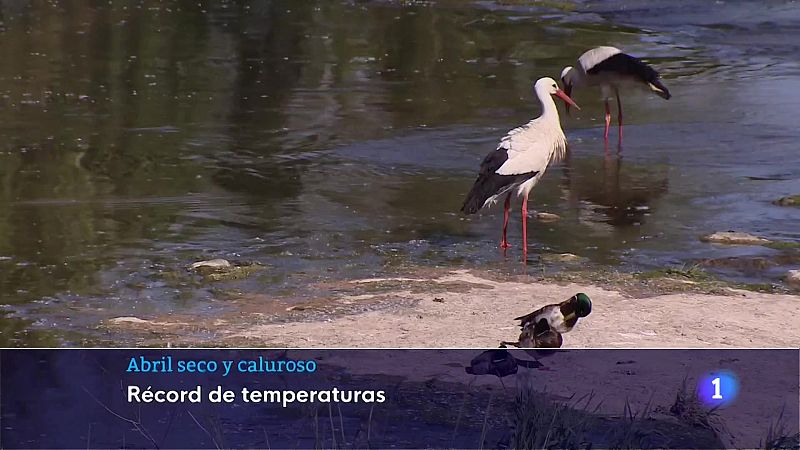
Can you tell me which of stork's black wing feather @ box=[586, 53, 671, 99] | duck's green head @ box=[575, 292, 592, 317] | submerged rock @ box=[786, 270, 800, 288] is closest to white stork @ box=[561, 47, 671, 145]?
stork's black wing feather @ box=[586, 53, 671, 99]

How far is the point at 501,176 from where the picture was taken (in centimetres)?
925

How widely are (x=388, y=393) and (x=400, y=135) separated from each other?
704cm

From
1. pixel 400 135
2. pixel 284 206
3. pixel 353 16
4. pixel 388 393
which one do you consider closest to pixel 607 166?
pixel 400 135

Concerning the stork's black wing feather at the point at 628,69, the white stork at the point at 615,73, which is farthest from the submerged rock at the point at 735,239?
the stork's black wing feather at the point at 628,69

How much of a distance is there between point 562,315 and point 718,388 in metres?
0.85

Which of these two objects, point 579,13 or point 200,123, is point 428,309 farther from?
point 579,13

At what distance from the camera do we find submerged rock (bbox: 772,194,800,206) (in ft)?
34.1

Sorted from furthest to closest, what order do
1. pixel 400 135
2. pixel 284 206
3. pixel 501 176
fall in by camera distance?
pixel 400 135
pixel 284 206
pixel 501 176

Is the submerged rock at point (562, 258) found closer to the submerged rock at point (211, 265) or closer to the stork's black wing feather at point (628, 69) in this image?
the submerged rock at point (211, 265)

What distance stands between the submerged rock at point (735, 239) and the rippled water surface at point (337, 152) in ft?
0.40

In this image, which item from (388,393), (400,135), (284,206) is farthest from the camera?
(400,135)

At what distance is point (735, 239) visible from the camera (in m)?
9.38

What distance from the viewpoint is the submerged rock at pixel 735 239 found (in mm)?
9344

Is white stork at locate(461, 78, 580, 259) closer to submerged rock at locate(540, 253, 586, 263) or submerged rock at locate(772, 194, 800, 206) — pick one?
submerged rock at locate(540, 253, 586, 263)
